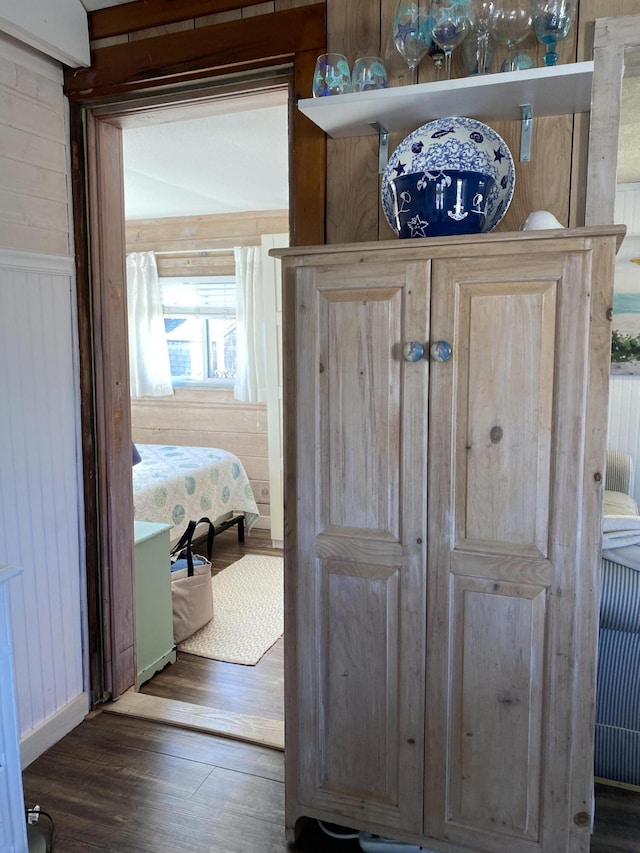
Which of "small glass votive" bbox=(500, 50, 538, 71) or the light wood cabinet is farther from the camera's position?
"small glass votive" bbox=(500, 50, 538, 71)

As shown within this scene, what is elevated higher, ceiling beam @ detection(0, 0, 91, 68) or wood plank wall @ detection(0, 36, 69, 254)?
ceiling beam @ detection(0, 0, 91, 68)

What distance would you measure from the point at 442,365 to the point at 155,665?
1972 mm

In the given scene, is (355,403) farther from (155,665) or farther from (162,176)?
(162,176)

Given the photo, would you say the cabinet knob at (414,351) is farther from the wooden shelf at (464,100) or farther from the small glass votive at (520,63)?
the small glass votive at (520,63)

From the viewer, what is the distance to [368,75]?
1.69 metres

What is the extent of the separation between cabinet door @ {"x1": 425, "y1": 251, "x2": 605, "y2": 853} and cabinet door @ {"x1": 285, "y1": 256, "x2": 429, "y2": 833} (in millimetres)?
55

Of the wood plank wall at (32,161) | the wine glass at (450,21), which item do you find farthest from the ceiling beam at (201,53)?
the wine glass at (450,21)

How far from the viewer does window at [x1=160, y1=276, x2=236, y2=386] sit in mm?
5145

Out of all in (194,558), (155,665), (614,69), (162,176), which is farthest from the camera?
(162,176)

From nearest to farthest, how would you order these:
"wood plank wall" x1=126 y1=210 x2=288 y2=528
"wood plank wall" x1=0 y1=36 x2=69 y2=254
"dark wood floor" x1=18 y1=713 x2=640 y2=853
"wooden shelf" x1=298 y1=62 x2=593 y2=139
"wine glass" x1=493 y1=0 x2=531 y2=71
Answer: "wooden shelf" x1=298 y1=62 x2=593 y2=139, "wine glass" x1=493 y1=0 x2=531 y2=71, "dark wood floor" x1=18 y1=713 x2=640 y2=853, "wood plank wall" x1=0 y1=36 x2=69 y2=254, "wood plank wall" x1=126 y1=210 x2=288 y2=528

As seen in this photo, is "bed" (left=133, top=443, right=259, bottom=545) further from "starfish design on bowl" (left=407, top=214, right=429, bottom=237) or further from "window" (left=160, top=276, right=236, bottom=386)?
"starfish design on bowl" (left=407, top=214, right=429, bottom=237)

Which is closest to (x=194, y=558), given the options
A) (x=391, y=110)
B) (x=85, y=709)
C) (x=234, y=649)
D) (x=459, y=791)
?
(x=234, y=649)

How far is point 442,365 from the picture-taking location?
146cm

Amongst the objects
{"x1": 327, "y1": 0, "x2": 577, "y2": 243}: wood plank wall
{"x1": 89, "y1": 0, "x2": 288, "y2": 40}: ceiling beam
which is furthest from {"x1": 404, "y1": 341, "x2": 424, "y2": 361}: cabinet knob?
{"x1": 89, "y1": 0, "x2": 288, "y2": 40}: ceiling beam
